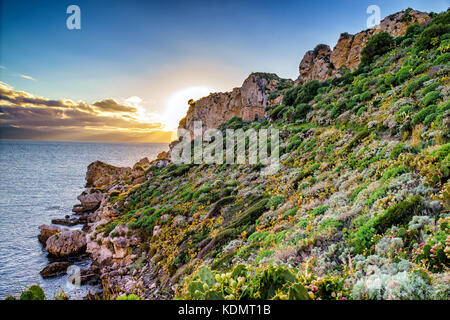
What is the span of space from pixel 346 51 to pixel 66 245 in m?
41.0

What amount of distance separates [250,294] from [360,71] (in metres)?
25.3

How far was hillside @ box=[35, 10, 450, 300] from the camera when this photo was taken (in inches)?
143

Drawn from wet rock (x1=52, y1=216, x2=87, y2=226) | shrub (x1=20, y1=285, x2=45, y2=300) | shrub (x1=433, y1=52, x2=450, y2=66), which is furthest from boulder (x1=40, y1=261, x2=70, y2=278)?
shrub (x1=433, y1=52, x2=450, y2=66)

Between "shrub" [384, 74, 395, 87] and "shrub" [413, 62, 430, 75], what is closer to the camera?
"shrub" [413, 62, 430, 75]

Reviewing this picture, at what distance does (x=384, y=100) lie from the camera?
13.6m

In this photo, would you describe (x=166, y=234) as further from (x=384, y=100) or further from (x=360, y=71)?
(x=360, y=71)

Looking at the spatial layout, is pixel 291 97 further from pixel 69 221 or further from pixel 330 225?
pixel 69 221

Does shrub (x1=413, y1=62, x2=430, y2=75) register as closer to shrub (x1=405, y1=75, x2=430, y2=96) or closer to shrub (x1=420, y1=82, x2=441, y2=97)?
shrub (x1=405, y1=75, x2=430, y2=96)

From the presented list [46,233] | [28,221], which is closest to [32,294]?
[46,233]

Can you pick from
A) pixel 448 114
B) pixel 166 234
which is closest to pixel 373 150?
pixel 448 114

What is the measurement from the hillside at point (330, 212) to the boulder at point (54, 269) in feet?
7.57

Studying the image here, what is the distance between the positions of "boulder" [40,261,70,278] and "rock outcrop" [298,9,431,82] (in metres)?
35.8

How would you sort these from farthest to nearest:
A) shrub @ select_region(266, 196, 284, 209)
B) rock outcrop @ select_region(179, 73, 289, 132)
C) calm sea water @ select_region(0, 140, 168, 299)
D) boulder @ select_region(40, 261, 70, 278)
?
1. rock outcrop @ select_region(179, 73, 289, 132)
2. boulder @ select_region(40, 261, 70, 278)
3. calm sea water @ select_region(0, 140, 168, 299)
4. shrub @ select_region(266, 196, 284, 209)

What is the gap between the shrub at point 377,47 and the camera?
886 inches
